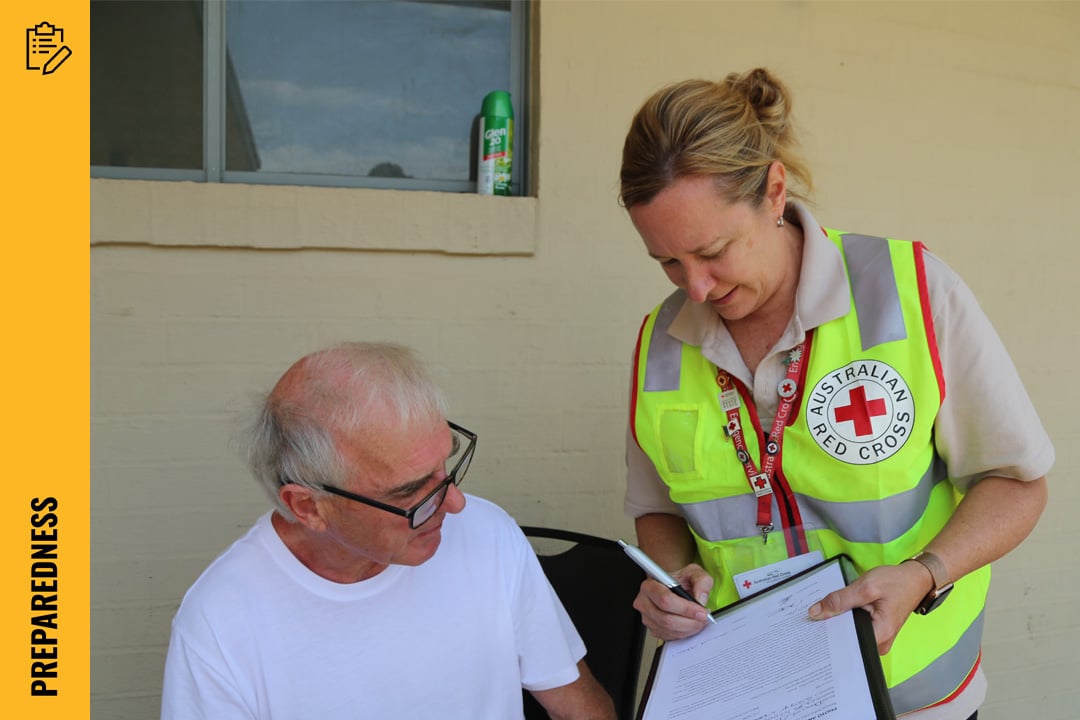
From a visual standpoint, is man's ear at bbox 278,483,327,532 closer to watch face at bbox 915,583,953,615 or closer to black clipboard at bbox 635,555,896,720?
black clipboard at bbox 635,555,896,720

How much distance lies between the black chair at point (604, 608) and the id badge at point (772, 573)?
18.1 inches

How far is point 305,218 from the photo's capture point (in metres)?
2.55

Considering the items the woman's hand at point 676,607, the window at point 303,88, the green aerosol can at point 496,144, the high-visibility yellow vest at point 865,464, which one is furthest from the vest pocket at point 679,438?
the window at point 303,88

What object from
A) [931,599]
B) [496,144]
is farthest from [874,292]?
[496,144]

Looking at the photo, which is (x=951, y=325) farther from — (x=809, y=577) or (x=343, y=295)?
(x=343, y=295)

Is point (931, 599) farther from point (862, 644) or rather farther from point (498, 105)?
point (498, 105)

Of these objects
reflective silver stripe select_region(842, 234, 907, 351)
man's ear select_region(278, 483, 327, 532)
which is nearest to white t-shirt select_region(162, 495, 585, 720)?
man's ear select_region(278, 483, 327, 532)

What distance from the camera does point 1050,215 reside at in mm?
3342

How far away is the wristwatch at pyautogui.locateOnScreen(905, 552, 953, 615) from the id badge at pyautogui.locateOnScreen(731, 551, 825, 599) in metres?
0.18

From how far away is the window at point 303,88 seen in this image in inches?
103

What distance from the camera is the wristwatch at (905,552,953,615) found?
1509mm

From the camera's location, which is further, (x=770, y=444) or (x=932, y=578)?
(x=770, y=444)

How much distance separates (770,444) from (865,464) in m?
0.17

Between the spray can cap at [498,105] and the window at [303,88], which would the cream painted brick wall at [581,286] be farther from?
the window at [303,88]
